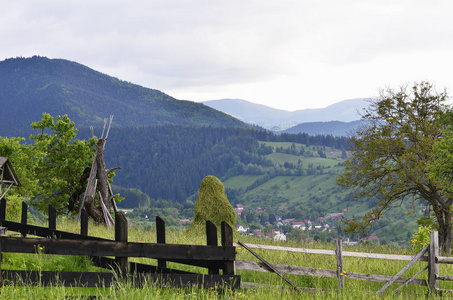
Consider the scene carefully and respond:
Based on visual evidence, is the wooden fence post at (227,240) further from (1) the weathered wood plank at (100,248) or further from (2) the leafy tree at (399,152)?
(2) the leafy tree at (399,152)

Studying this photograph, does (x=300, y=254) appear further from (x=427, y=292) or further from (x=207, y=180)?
(x=207, y=180)

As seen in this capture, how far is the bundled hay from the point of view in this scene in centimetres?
2019

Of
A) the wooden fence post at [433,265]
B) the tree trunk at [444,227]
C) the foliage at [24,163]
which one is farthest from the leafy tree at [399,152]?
the foliage at [24,163]

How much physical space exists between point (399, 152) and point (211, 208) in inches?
421

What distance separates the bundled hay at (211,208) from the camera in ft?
66.2

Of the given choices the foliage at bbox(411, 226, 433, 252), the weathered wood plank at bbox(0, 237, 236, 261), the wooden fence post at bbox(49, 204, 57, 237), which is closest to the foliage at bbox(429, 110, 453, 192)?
the foliage at bbox(411, 226, 433, 252)

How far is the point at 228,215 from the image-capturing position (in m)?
20.2

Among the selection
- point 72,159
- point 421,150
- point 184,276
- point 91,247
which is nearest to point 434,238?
point 184,276

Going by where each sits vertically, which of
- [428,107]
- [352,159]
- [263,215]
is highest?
[428,107]

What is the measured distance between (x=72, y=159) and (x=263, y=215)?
152658 millimetres

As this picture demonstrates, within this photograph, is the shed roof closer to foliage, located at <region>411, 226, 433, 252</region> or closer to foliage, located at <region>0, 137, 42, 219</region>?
foliage, located at <region>0, 137, 42, 219</region>

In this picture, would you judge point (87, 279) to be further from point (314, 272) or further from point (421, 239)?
point (421, 239)

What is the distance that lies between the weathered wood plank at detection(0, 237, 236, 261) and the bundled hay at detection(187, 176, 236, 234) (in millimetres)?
12218

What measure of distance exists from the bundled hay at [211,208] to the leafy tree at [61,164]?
13.5 meters
